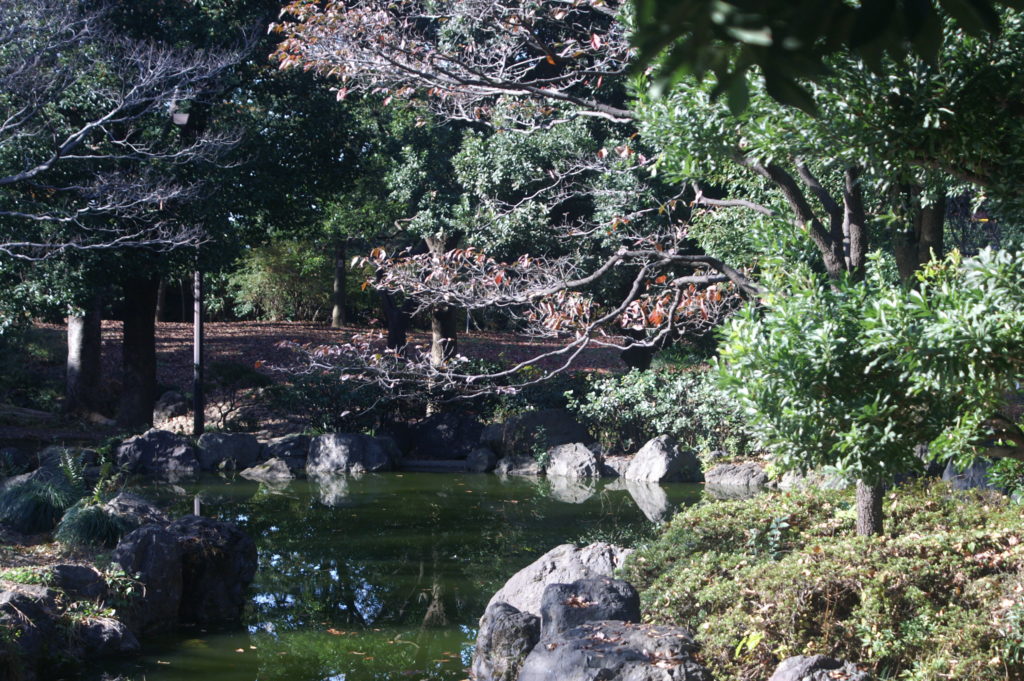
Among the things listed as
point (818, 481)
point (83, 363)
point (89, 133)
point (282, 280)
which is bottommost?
point (818, 481)

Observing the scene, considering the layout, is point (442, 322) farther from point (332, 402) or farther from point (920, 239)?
point (920, 239)

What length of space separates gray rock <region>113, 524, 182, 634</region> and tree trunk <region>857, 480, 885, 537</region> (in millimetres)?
5129

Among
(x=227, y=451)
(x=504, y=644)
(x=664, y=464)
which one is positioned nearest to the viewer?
(x=504, y=644)

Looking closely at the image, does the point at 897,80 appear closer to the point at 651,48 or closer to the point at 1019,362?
the point at 1019,362

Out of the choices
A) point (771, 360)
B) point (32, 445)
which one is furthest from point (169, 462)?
point (771, 360)

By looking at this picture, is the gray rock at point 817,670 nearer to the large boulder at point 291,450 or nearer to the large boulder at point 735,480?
the large boulder at point 735,480

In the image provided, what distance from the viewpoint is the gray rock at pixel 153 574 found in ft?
23.0

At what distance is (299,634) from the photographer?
7207 millimetres

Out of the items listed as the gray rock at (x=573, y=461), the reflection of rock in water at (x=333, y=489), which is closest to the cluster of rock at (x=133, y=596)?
the reflection of rock in water at (x=333, y=489)

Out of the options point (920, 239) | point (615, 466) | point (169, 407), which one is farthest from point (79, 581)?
point (169, 407)

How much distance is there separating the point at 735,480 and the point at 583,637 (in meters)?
8.87

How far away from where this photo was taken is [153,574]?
713 centimetres

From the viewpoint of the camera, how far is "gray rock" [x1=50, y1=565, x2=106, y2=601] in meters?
6.56

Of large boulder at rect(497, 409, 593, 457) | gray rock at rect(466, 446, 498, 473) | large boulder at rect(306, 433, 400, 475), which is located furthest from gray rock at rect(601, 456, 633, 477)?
large boulder at rect(306, 433, 400, 475)
